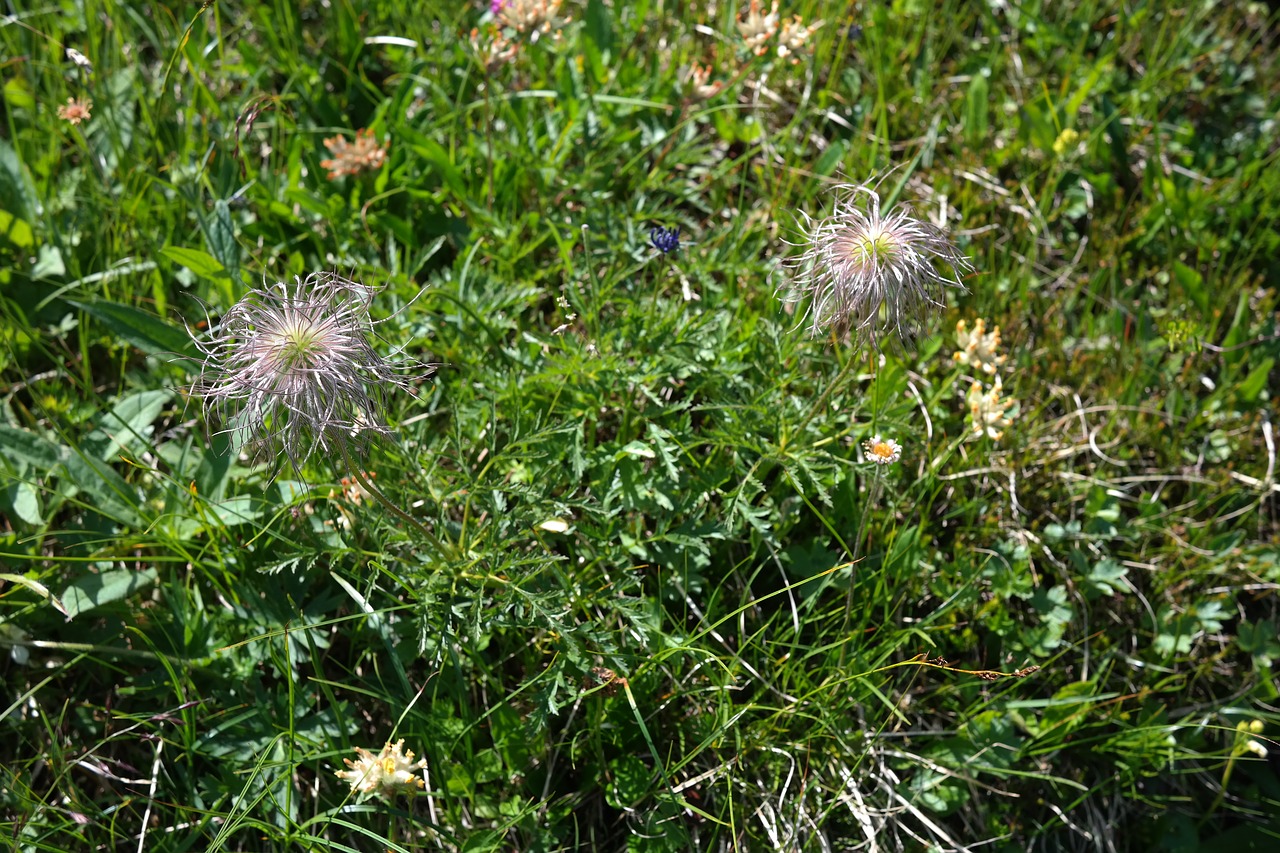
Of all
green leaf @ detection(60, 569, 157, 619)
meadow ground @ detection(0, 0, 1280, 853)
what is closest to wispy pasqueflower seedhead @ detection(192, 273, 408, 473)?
meadow ground @ detection(0, 0, 1280, 853)

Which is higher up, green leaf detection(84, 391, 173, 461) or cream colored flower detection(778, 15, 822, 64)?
cream colored flower detection(778, 15, 822, 64)

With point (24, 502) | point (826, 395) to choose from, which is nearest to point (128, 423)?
point (24, 502)

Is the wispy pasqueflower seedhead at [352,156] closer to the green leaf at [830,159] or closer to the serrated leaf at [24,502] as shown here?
the serrated leaf at [24,502]

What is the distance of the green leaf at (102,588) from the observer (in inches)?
104

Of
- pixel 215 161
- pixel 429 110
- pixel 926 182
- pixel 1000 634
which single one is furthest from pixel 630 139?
pixel 1000 634

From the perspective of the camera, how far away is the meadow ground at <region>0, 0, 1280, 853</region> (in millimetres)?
2477

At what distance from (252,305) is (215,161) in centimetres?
164

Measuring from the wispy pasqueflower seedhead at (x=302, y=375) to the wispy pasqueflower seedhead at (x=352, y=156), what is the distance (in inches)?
51.5

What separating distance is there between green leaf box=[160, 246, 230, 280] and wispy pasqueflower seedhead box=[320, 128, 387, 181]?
1.64 ft

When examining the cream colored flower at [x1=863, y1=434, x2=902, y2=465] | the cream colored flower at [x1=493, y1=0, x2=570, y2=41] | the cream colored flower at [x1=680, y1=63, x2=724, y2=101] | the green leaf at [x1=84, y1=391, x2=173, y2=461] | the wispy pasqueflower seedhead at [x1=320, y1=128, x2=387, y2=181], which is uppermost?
the cream colored flower at [x1=493, y1=0, x2=570, y2=41]

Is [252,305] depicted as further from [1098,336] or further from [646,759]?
[1098,336]

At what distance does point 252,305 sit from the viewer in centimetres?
207

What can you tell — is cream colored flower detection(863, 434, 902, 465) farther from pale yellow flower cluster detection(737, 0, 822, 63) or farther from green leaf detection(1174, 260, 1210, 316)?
green leaf detection(1174, 260, 1210, 316)

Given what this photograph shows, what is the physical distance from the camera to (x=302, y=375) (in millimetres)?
1906
